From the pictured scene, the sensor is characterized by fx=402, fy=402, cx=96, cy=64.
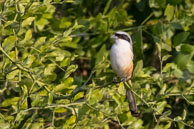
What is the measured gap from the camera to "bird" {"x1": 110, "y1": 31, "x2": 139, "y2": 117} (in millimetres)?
3869

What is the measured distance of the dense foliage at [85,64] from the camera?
2.86m

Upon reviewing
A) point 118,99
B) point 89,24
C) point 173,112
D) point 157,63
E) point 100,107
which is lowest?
→ point 173,112

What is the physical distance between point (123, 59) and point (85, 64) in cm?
133

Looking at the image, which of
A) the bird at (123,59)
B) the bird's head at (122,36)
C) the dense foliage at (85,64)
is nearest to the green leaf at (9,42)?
the dense foliage at (85,64)

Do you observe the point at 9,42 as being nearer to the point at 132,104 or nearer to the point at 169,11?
the point at 132,104

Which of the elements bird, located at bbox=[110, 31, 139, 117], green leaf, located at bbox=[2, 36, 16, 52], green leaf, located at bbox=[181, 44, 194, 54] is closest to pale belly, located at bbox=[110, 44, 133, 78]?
bird, located at bbox=[110, 31, 139, 117]

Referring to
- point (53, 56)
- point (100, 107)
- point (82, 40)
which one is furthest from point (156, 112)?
point (82, 40)

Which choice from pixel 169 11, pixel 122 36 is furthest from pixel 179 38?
pixel 122 36

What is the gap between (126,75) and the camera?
4.03 m

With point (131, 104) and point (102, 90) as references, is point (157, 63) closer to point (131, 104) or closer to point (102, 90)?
point (131, 104)

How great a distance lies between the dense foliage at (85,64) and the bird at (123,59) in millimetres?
81

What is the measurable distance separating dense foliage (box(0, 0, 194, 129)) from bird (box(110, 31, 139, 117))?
0.08 metres

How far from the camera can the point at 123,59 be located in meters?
3.98

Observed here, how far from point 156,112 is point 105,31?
131cm
